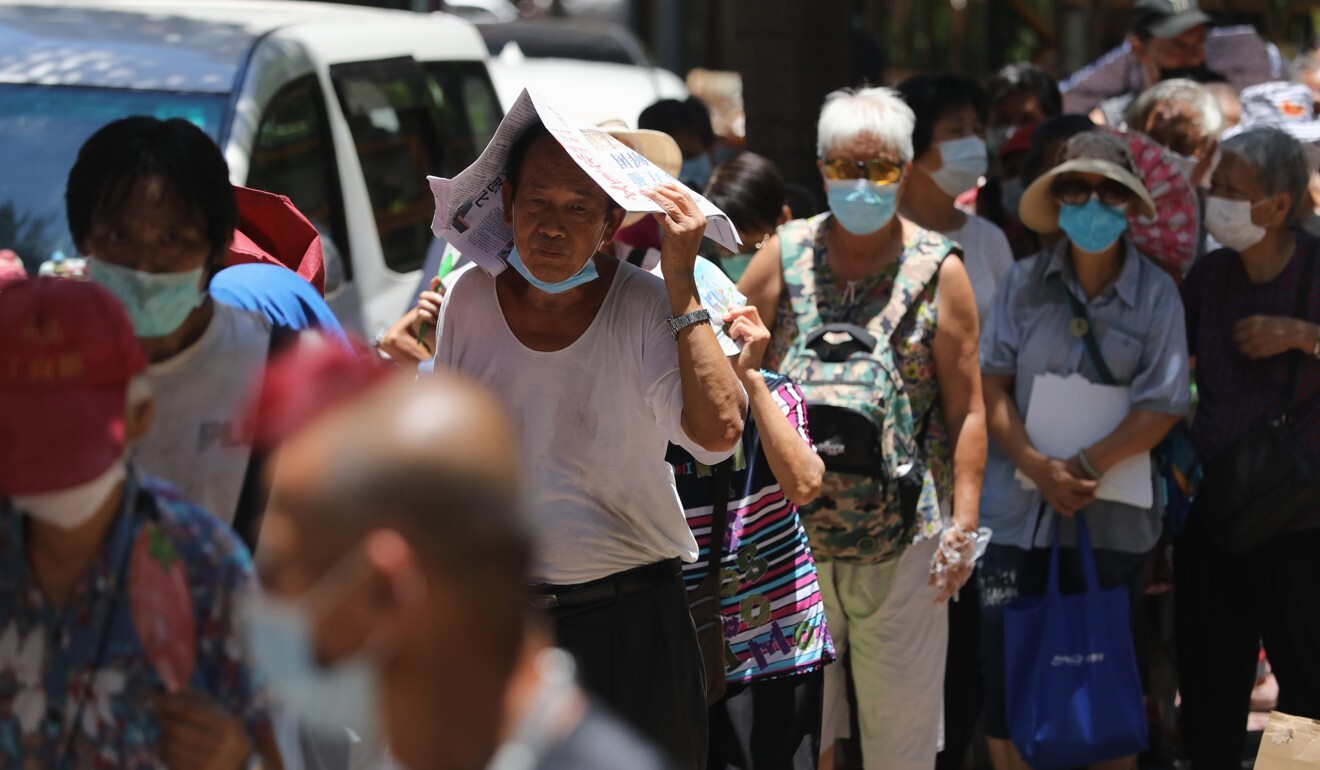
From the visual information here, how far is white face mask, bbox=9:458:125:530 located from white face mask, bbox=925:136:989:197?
157 inches

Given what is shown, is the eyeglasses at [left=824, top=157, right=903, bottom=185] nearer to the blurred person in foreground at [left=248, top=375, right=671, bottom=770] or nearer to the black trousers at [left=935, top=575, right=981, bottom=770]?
the black trousers at [left=935, top=575, right=981, bottom=770]

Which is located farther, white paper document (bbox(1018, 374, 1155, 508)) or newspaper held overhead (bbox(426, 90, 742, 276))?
white paper document (bbox(1018, 374, 1155, 508))

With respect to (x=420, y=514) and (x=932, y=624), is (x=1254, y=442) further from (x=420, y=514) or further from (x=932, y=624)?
(x=420, y=514)

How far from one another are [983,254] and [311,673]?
14.2ft

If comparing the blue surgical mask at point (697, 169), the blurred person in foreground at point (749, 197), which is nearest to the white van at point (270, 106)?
the blue surgical mask at point (697, 169)

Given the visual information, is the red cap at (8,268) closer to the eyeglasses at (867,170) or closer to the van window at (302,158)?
the van window at (302,158)

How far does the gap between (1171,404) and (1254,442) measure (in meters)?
0.37

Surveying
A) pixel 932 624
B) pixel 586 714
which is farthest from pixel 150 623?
pixel 932 624

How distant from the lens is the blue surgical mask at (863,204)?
484cm

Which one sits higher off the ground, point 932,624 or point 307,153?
point 307,153

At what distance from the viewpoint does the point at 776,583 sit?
4.18m

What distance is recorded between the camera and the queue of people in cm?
181

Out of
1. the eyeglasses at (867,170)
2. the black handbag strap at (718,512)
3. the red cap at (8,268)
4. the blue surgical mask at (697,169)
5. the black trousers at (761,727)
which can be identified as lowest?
the black trousers at (761,727)

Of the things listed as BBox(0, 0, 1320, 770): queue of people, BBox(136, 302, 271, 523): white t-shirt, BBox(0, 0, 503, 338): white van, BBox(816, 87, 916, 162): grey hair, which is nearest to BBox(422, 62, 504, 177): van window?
BBox(0, 0, 503, 338): white van
